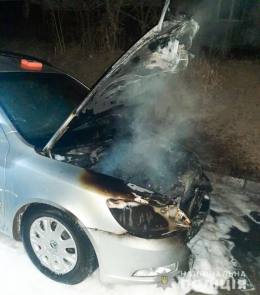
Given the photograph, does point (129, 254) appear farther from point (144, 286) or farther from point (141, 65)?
point (141, 65)

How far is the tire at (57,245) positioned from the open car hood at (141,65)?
1.85 ft

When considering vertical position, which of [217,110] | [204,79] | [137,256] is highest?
[204,79]

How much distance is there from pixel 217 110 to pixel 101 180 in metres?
3.95

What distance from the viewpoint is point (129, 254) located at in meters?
2.13

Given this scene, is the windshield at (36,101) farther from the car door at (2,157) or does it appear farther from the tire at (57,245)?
the tire at (57,245)

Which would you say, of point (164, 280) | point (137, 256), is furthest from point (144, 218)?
point (164, 280)

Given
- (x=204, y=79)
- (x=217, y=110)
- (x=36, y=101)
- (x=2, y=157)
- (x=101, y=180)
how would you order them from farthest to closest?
(x=204, y=79) → (x=217, y=110) → (x=36, y=101) → (x=2, y=157) → (x=101, y=180)

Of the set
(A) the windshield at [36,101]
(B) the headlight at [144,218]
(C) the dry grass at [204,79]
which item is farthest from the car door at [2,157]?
(C) the dry grass at [204,79]

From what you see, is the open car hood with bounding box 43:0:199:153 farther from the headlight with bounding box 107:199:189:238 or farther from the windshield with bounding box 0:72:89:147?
the headlight with bounding box 107:199:189:238

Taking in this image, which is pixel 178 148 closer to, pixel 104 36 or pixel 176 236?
pixel 176 236

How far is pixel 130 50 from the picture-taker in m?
2.30

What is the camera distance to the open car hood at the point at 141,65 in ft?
7.65

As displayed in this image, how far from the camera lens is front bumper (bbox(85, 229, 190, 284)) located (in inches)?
83.6

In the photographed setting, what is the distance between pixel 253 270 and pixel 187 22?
237 cm
